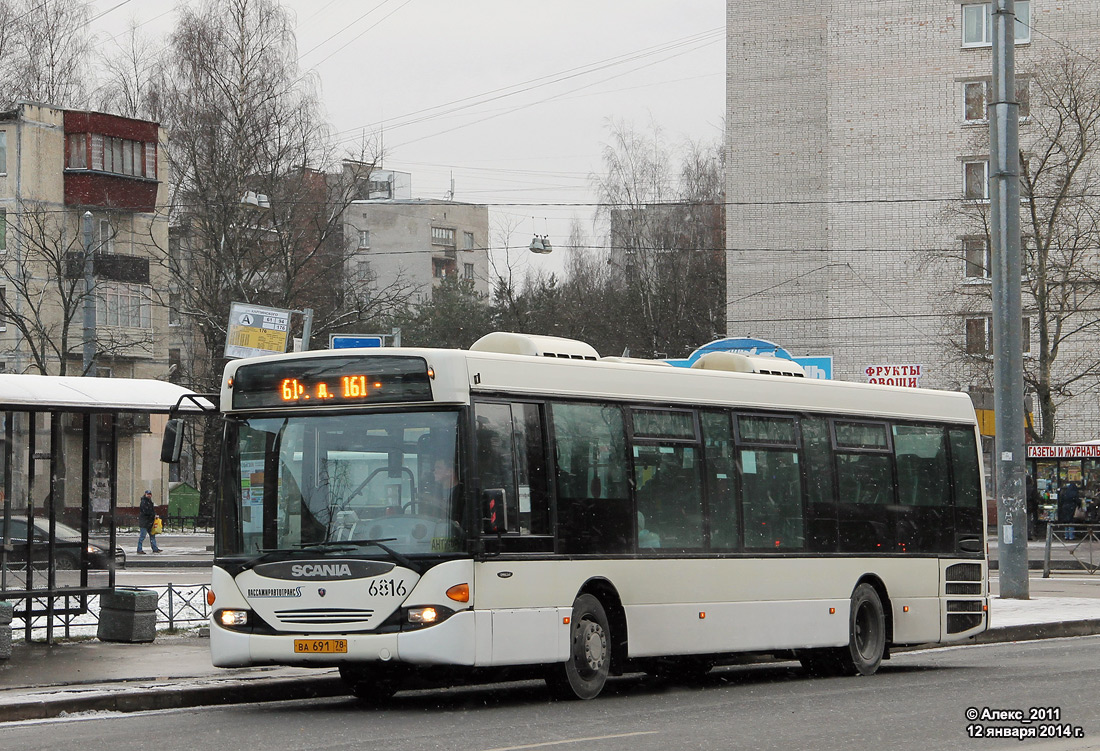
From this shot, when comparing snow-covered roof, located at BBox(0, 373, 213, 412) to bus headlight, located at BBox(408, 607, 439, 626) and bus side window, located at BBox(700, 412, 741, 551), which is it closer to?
bus headlight, located at BBox(408, 607, 439, 626)

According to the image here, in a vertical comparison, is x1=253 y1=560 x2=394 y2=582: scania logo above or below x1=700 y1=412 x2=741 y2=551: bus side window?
below

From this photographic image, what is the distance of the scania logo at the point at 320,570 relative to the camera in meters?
12.3

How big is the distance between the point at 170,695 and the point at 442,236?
10907cm

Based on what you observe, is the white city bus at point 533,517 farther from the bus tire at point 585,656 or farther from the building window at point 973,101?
the building window at point 973,101

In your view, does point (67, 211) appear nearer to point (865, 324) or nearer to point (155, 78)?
point (155, 78)

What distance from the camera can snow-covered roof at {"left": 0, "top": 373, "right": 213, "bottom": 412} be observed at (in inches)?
620

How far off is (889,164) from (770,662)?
140 feet

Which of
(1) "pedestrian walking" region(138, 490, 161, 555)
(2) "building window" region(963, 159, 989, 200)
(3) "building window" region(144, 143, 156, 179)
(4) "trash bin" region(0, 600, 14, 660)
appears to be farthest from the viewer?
(3) "building window" region(144, 143, 156, 179)

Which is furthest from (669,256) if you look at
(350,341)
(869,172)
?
(350,341)

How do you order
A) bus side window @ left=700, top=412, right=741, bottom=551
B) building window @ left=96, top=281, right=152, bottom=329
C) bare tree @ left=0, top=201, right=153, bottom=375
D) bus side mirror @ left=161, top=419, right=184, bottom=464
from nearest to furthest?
bus side mirror @ left=161, top=419, right=184, bottom=464 → bus side window @ left=700, top=412, right=741, bottom=551 → bare tree @ left=0, top=201, right=153, bottom=375 → building window @ left=96, top=281, right=152, bottom=329

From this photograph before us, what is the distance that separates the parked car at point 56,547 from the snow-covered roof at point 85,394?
132cm

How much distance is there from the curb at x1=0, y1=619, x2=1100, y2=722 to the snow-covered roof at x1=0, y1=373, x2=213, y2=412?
8.60 ft

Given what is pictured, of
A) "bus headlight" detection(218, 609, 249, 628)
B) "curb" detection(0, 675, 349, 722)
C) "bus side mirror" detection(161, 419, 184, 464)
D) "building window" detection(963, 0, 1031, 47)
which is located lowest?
"curb" detection(0, 675, 349, 722)

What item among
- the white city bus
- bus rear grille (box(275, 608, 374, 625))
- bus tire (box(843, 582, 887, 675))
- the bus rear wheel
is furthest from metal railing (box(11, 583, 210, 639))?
bus tire (box(843, 582, 887, 675))
